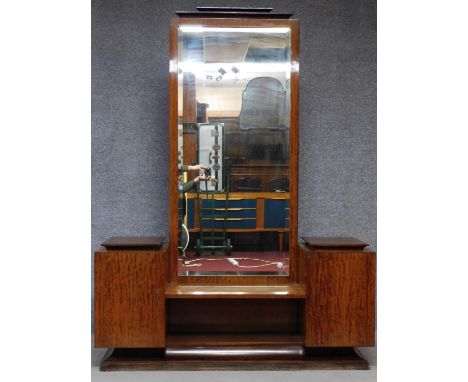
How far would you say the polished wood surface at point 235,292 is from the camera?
263 cm

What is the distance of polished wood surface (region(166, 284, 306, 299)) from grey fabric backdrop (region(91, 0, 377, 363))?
61 cm

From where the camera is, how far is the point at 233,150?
279 cm

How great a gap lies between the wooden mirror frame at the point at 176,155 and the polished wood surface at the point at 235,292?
76mm

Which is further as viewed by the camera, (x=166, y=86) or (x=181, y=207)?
(x=166, y=86)

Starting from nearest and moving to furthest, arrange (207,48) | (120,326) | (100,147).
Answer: (120,326) < (207,48) < (100,147)

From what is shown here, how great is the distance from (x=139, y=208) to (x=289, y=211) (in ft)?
3.30

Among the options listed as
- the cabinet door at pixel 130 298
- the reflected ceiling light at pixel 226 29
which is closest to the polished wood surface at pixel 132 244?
the cabinet door at pixel 130 298

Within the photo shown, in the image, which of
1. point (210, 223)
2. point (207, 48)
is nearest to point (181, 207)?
point (210, 223)

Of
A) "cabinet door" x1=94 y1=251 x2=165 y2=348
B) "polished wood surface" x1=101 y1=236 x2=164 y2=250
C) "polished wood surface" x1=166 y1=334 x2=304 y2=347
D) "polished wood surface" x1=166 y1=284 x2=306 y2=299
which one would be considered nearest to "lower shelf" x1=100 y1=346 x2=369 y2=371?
"polished wood surface" x1=166 y1=334 x2=304 y2=347

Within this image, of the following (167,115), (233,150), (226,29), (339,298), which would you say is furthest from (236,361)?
(226,29)

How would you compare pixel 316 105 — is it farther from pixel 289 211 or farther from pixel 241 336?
pixel 241 336

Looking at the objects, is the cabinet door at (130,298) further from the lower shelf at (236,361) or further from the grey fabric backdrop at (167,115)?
the grey fabric backdrop at (167,115)

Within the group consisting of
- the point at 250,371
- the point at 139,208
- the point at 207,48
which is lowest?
the point at 250,371

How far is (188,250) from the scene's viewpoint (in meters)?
2.81
